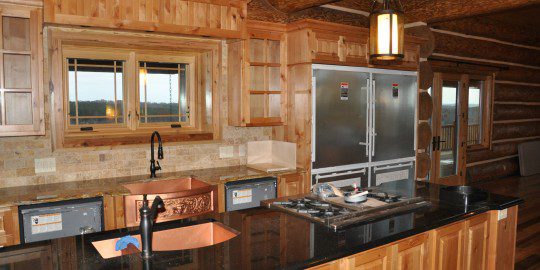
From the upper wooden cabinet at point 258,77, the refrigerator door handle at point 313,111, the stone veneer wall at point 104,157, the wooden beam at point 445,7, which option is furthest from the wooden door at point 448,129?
the stone veneer wall at point 104,157

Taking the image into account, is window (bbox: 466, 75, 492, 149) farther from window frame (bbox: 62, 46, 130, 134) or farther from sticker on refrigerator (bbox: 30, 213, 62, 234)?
sticker on refrigerator (bbox: 30, 213, 62, 234)

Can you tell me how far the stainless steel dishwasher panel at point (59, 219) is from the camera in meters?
2.99

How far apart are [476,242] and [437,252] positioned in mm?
475

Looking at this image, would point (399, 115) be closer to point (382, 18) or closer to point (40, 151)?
point (382, 18)

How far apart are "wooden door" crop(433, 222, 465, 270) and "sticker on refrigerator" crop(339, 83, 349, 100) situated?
7.24ft

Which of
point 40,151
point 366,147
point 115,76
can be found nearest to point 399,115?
point 366,147

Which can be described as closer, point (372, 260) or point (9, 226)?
point (372, 260)

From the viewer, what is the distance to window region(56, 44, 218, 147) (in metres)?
3.88

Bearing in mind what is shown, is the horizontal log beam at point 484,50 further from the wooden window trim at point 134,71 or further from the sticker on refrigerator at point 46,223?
the sticker on refrigerator at point 46,223

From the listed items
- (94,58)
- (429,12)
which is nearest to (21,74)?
(94,58)

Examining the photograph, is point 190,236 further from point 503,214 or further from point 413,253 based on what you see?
point 503,214

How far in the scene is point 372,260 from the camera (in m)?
2.18

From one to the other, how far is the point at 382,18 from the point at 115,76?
8.86ft

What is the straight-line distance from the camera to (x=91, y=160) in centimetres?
384
